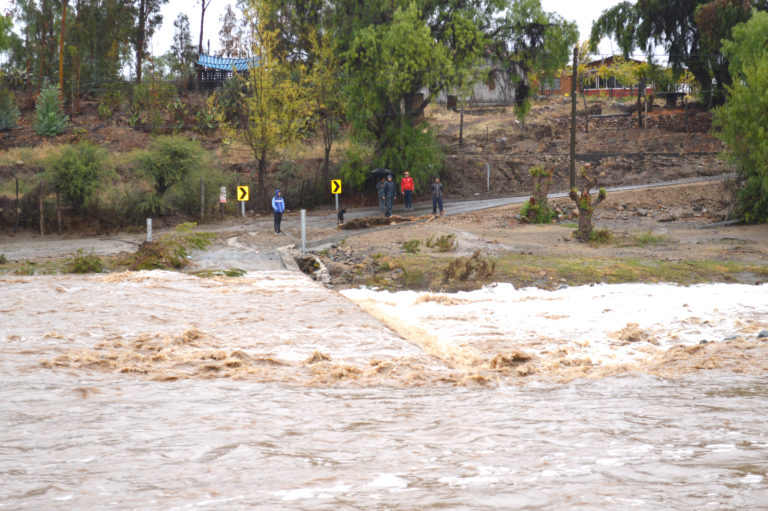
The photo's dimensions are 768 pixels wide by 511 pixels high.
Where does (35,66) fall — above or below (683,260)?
above

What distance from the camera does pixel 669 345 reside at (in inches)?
520

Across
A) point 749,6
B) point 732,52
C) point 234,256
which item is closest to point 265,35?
point 234,256

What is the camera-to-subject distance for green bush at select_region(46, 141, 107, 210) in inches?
1276

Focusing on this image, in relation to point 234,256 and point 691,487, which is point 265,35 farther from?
point 691,487

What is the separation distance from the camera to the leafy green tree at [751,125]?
31016 millimetres

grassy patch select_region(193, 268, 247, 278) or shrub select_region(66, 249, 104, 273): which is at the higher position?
shrub select_region(66, 249, 104, 273)

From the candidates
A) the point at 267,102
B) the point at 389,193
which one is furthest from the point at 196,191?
the point at 389,193

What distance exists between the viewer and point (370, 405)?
28.5ft

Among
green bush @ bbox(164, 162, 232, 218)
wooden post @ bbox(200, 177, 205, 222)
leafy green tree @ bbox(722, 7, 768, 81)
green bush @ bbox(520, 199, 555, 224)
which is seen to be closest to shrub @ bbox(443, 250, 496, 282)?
green bush @ bbox(520, 199, 555, 224)

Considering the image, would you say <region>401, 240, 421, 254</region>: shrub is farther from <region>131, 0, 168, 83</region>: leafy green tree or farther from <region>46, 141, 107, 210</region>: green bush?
<region>131, 0, 168, 83</region>: leafy green tree

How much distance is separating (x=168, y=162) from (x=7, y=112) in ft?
78.8

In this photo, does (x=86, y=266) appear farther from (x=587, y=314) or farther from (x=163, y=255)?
(x=587, y=314)

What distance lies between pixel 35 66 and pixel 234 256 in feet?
150

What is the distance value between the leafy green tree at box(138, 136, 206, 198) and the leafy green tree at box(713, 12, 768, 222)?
23117mm
